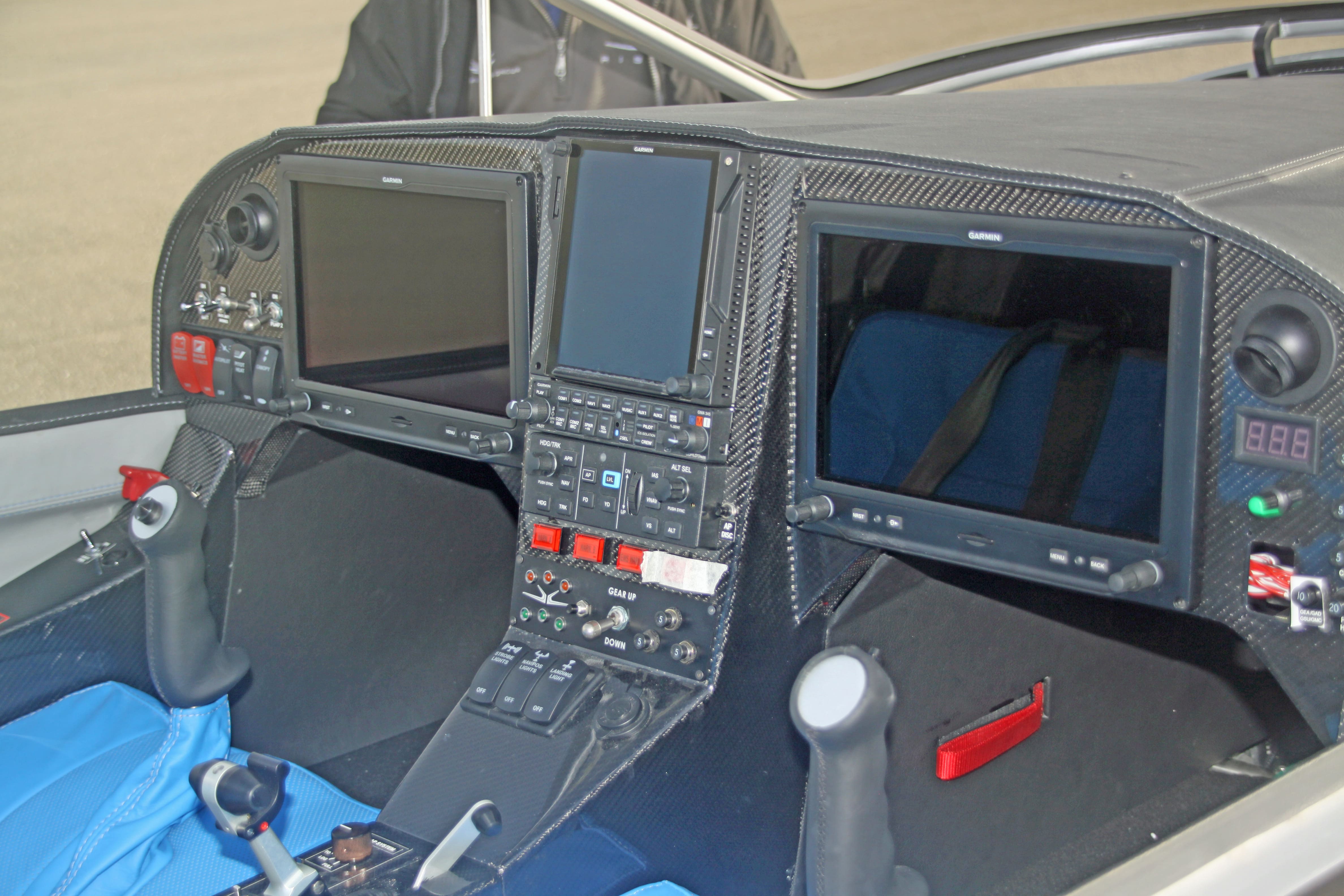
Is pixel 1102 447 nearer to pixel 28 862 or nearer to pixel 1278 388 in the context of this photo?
pixel 1278 388

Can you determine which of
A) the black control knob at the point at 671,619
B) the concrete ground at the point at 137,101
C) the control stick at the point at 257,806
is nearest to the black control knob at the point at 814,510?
the black control knob at the point at 671,619

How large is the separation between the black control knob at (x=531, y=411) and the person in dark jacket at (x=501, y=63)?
7.56 ft

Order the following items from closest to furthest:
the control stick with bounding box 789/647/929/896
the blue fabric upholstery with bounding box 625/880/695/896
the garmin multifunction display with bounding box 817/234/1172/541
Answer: the control stick with bounding box 789/647/929/896, the garmin multifunction display with bounding box 817/234/1172/541, the blue fabric upholstery with bounding box 625/880/695/896

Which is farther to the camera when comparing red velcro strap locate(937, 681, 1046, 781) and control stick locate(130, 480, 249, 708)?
control stick locate(130, 480, 249, 708)

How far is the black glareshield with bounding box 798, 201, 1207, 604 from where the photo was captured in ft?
4.19

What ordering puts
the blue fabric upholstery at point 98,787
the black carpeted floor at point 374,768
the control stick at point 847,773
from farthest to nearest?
the black carpeted floor at point 374,768 → the blue fabric upholstery at point 98,787 → the control stick at point 847,773

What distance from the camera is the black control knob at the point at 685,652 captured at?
168 centimetres

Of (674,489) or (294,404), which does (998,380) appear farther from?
(294,404)

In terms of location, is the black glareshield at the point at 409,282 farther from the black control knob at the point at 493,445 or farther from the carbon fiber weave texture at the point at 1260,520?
the carbon fiber weave texture at the point at 1260,520

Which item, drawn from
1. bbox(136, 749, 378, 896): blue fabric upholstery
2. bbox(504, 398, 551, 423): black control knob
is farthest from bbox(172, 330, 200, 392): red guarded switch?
bbox(504, 398, 551, 423): black control knob

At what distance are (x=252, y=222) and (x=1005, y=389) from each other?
1.58m

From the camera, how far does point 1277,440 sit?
3.99ft

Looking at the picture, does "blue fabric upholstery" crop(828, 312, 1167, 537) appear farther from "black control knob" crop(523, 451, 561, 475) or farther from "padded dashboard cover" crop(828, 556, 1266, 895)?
"black control knob" crop(523, 451, 561, 475)

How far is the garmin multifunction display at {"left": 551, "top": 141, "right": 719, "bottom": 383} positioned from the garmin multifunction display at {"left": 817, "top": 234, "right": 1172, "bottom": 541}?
0.21 m
